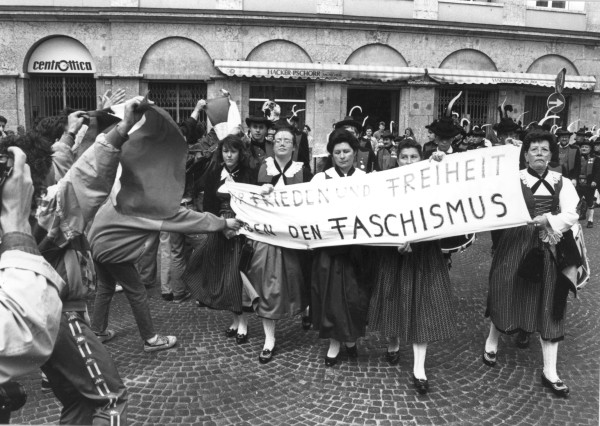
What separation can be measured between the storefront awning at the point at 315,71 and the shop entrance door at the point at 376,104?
0.94 metres

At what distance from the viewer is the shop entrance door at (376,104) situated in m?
17.3

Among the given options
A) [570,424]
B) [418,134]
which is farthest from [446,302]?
[418,134]

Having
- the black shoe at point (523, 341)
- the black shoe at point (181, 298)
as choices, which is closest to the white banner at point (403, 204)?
the black shoe at point (523, 341)

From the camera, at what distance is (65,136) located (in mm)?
4258

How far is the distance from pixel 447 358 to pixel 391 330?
809 mm

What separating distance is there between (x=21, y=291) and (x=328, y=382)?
2898 mm

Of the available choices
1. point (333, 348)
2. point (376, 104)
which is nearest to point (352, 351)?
point (333, 348)

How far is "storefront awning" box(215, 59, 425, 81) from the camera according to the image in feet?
51.4

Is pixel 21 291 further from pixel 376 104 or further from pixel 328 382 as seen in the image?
pixel 376 104

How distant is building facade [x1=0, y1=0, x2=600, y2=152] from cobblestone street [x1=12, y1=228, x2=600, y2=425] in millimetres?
12055

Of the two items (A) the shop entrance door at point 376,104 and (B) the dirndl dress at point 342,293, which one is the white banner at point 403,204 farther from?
(A) the shop entrance door at point 376,104

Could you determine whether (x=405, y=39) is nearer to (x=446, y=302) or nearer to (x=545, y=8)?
(x=545, y=8)

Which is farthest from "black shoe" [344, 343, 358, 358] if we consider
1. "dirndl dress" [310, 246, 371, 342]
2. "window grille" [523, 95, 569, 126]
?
"window grille" [523, 95, 569, 126]

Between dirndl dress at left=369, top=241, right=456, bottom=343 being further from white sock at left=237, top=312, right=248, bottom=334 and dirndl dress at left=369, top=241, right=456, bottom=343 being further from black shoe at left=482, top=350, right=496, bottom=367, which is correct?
white sock at left=237, top=312, right=248, bottom=334
